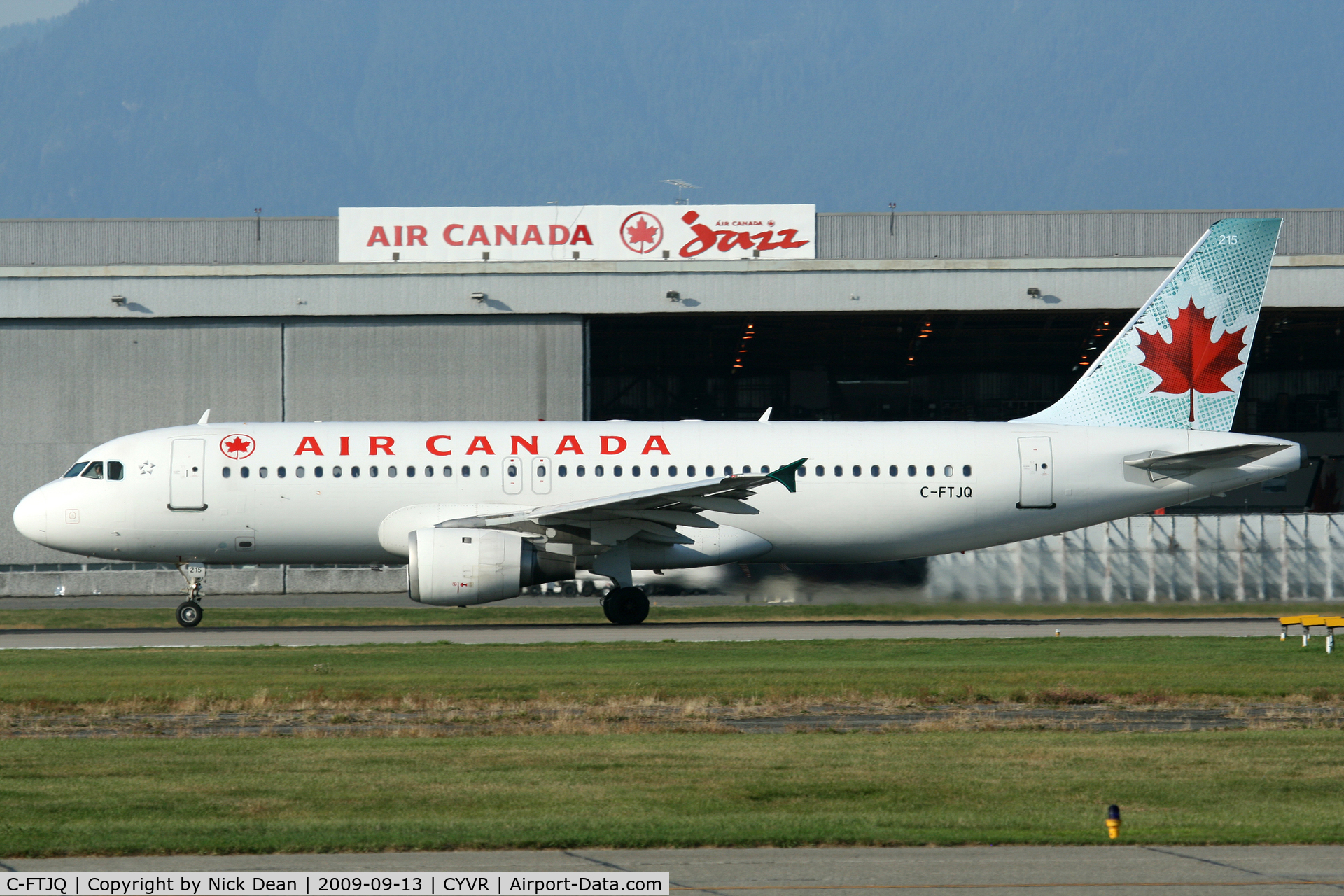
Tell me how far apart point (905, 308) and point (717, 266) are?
5.44 m

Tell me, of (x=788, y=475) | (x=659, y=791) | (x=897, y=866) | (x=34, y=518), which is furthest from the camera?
(x=34, y=518)

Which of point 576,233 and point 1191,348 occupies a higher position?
point 576,233

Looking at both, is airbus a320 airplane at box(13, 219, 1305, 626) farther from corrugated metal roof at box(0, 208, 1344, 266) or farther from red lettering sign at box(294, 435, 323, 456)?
corrugated metal roof at box(0, 208, 1344, 266)

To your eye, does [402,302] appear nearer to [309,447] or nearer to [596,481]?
[309,447]

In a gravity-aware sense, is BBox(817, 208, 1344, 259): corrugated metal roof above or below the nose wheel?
above

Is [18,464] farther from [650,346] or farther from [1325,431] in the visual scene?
[1325,431]

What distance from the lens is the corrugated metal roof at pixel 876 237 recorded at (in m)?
40.6

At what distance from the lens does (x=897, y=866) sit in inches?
323

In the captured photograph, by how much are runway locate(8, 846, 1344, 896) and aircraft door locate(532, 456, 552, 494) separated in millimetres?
19507

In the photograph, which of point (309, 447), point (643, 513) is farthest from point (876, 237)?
point (309, 447)

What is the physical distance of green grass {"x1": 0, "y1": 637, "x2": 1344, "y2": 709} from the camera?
17125 millimetres

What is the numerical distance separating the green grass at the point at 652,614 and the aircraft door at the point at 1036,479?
2.48 m

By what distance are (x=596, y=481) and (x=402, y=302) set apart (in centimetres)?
1438

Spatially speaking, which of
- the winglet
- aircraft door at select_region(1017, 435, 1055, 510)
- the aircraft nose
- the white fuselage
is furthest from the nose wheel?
aircraft door at select_region(1017, 435, 1055, 510)
